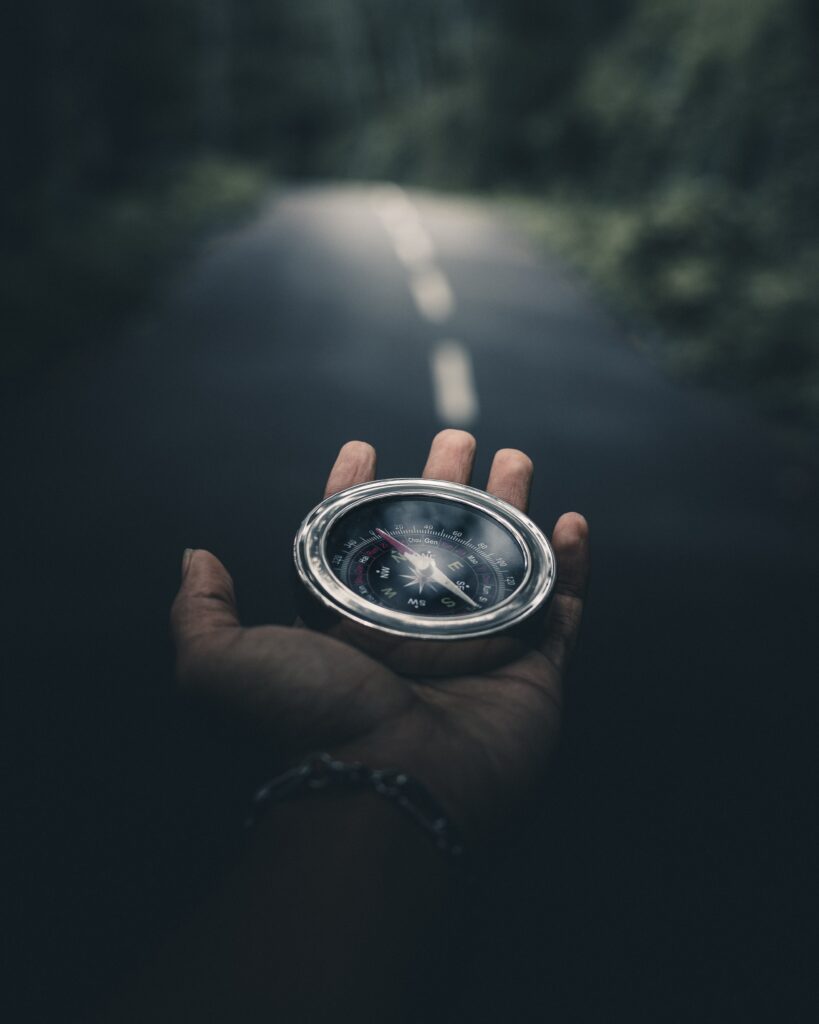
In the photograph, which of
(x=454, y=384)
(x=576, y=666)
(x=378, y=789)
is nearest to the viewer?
(x=378, y=789)

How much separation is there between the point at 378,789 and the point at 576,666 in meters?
2.00

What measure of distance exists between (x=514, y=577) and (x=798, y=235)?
12.3m

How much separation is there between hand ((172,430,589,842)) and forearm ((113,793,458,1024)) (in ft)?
0.56

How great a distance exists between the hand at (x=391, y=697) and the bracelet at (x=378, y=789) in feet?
0.21

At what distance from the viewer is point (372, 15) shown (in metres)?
57.4

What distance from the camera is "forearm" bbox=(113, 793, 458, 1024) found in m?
1.31

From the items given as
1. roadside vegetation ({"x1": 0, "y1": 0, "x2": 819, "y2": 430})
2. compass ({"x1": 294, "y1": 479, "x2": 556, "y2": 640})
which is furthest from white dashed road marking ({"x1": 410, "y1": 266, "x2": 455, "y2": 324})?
compass ({"x1": 294, "y1": 479, "x2": 556, "y2": 640})

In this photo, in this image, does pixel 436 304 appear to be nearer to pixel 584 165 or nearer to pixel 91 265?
pixel 91 265

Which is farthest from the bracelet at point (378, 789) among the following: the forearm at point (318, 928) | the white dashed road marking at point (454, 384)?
the white dashed road marking at point (454, 384)

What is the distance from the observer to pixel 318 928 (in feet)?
4.61

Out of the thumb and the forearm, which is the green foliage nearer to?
the thumb

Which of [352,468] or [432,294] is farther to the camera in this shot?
[432,294]

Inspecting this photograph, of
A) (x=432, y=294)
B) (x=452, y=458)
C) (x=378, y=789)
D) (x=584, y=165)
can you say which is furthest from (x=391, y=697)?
(x=584, y=165)

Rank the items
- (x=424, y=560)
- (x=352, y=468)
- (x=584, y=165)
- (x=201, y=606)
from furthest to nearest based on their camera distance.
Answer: (x=584, y=165), (x=352, y=468), (x=424, y=560), (x=201, y=606)
